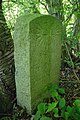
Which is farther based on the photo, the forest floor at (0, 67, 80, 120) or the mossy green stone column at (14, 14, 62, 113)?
the forest floor at (0, 67, 80, 120)

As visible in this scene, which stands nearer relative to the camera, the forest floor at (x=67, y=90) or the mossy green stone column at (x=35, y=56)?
the mossy green stone column at (x=35, y=56)

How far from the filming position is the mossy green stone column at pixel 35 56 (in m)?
1.85

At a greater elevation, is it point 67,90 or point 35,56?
point 35,56

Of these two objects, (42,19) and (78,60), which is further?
(78,60)

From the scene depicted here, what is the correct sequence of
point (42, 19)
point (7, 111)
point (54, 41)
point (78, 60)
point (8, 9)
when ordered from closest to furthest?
1. point (42, 19)
2. point (54, 41)
3. point (7, 111)
4. point (8, 9)
5. point (78, 60)

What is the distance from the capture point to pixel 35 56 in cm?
194

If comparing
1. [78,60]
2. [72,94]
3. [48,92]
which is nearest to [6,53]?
[48,92]

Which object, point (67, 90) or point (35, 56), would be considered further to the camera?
point (67, 90)

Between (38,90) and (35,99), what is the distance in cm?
10

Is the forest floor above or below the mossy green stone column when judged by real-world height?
below

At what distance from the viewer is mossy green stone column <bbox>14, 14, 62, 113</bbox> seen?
185cm

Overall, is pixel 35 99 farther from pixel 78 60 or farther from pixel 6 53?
pixel 78 60

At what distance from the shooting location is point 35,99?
2.12 m

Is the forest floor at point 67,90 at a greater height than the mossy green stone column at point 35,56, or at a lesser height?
lesser
